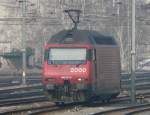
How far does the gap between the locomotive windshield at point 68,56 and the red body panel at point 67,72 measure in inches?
6.1

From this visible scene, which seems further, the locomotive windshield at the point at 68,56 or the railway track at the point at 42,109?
the locomotive windshield at the point at 68,56

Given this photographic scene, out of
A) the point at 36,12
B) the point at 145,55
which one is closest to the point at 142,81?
the point at 36,12

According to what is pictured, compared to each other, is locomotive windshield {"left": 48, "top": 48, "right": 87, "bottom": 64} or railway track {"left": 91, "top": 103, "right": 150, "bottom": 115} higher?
locomotive windshield {"left": 48, "top": 48, "right": 87, "bottom": 64}

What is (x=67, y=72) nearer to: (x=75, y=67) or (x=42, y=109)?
Result: (x=75, y=67)

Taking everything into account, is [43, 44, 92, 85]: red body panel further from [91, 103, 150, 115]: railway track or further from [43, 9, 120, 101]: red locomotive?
[91, 103, 150, 115]: railway track

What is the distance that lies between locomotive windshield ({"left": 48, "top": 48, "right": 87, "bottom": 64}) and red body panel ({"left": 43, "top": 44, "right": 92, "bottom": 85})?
0.51ft

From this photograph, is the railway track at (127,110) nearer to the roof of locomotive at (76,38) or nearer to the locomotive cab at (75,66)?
the locomotive cab at (75,66)

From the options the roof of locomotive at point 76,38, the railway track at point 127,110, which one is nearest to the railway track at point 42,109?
the railway track at point 127,110

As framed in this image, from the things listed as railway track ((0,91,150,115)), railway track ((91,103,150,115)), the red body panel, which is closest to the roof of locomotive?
the red body panel

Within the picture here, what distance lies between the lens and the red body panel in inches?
867

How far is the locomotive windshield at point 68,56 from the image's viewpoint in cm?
2234

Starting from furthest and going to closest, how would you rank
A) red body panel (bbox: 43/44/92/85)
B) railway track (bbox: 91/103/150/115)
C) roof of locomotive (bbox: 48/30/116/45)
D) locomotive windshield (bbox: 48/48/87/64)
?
roof of locomotive (bbox: 48/30/116/45) → locomotive windshield (bbox: 48/48/87/64) → red body panel (bbox: 43/44/92/85) → railway track (bbox: 91/103/150/115)

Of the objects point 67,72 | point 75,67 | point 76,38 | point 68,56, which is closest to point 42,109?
point 67,72

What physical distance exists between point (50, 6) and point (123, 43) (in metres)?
10.9
